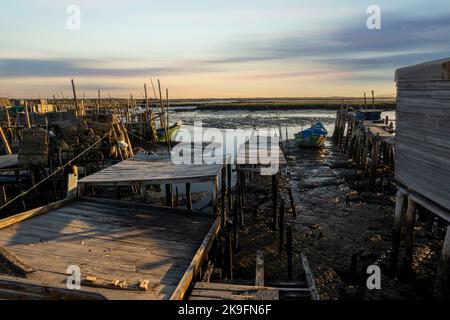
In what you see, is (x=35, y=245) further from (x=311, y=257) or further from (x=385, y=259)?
(x=385, y=259)

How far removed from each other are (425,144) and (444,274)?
327cm

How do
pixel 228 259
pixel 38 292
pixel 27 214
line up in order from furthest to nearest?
pixel 228 259 < pixel 27 214 < pixel 38 292

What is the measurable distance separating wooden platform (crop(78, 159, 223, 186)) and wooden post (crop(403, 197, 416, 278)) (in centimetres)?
589

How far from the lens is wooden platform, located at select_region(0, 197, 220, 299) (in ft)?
23.0

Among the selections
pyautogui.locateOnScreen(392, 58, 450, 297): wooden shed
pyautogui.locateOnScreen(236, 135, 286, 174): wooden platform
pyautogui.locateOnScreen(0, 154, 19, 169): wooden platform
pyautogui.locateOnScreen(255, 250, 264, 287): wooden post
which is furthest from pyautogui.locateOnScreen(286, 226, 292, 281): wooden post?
pyautogui.locateOnScreen(0, 154, 19, 169): wooden platform

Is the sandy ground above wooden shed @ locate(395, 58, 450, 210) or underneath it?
underneath

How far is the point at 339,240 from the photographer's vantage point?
13367 millimetres

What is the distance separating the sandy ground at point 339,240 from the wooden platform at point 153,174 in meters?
3.53

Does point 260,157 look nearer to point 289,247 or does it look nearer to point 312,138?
point 289,247

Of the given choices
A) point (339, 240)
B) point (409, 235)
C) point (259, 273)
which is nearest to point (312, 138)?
point (339, 240)

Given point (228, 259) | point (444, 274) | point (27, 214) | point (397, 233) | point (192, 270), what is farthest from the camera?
point (397, 233)

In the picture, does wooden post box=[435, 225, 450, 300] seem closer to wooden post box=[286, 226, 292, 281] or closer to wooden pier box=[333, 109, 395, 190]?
wooden post box=[286, 226, 292, 281]

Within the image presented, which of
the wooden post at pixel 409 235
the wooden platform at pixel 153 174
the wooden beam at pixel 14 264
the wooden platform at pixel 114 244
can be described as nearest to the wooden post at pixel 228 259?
the wooden platform at pixel 114 244
